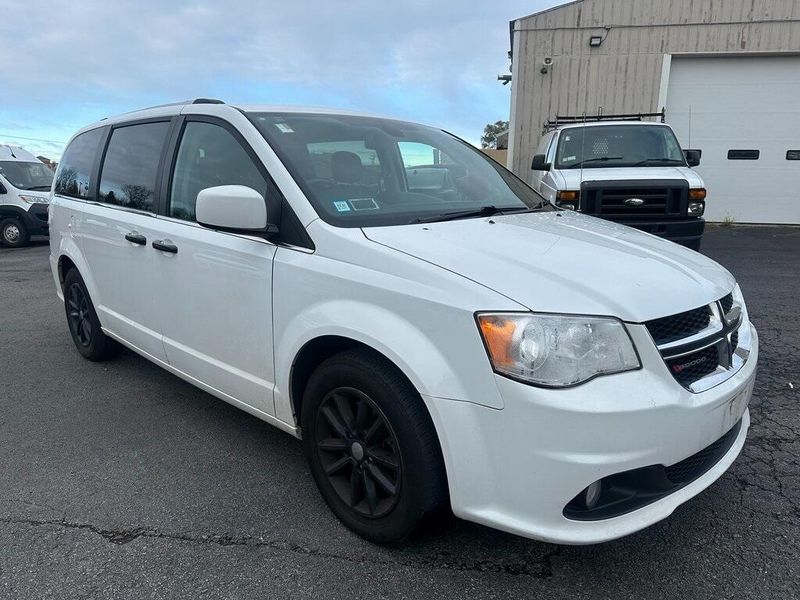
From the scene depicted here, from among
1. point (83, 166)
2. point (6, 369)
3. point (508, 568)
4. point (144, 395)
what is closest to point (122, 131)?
point (83, 166)

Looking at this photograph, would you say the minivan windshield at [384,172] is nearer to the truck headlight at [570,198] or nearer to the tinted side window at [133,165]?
the tinted side window at [133,165]

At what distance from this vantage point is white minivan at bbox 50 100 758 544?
1.90 meters

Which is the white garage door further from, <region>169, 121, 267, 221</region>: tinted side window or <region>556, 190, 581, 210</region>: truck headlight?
<region>169, 121, 267, 221</region>: tinted side window

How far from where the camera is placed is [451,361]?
6.47 ft

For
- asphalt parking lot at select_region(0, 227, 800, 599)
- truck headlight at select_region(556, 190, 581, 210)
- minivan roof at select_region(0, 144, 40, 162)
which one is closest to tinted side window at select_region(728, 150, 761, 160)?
truck headlight at select_region(556, 190, 581, 210)

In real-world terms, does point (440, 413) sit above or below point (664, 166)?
below

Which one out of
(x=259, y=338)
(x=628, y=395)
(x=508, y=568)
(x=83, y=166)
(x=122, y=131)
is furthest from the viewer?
(x=83, y=166)

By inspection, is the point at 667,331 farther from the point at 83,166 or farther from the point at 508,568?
the point at 83,166

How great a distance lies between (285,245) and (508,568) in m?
1.57

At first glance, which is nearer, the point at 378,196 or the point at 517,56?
the point at 378,196

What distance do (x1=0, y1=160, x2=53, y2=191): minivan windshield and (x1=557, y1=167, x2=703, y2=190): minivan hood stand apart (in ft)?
40.0

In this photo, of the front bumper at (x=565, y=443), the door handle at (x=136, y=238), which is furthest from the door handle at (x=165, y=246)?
Answer: the front bumper at (x=565, y=443)

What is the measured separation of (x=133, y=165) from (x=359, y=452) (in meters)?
2.51

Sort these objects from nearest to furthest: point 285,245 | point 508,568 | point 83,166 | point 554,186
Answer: point 508,568 < point 285,245 < point 83,166 < point 554,186
